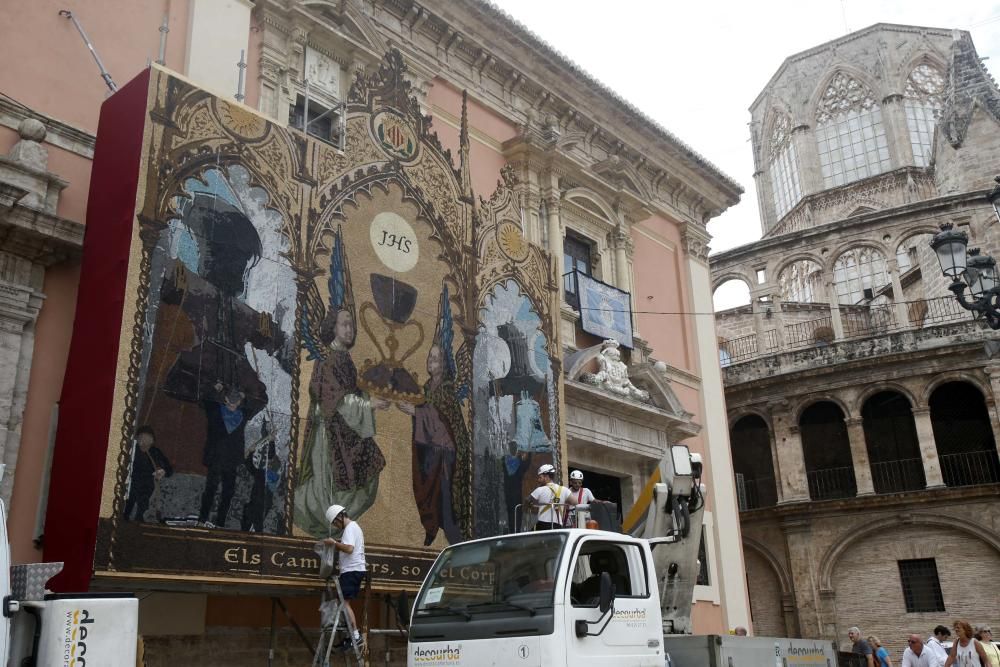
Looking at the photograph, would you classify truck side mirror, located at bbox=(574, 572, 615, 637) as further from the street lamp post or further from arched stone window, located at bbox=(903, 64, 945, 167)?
arched stone window, located at bbox=(903, 64, 945, 167)

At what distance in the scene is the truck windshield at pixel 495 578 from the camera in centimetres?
636

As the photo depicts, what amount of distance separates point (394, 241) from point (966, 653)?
8.03 metres

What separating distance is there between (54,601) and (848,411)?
2181 centimetres

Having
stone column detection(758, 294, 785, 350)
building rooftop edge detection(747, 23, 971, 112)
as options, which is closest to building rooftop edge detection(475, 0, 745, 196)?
stone column detection(758, 294, 785, 350)

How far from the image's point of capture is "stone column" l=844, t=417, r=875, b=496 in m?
23.3

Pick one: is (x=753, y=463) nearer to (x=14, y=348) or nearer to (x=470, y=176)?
(x=470, y=176)

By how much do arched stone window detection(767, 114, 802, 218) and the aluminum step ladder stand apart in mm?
35377

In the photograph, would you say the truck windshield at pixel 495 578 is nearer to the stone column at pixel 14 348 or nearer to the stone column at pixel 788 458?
the stone column at pixel 14 348

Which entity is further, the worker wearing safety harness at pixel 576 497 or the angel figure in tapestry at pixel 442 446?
the angel figure in tapestry at pixel 442 446

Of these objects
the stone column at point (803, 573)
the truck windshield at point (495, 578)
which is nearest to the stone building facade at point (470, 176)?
the truck windshield at point (495, 578)

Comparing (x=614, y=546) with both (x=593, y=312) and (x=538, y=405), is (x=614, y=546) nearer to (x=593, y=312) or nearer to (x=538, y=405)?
(x=538, y=405)

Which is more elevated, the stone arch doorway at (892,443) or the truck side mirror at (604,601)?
the stone arch doorway at (892,443)

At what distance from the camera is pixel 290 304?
9.36m

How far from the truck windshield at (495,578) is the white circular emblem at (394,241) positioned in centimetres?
422
